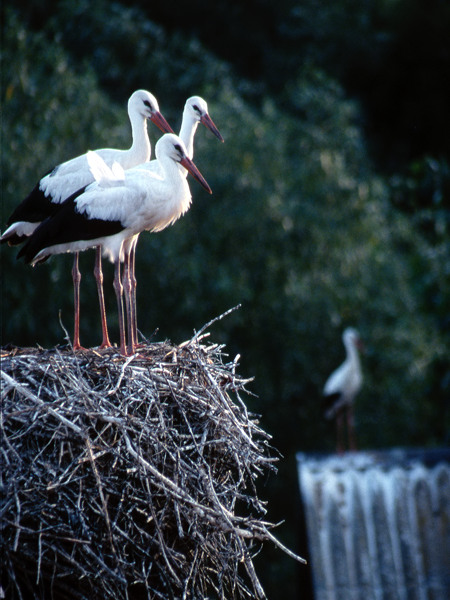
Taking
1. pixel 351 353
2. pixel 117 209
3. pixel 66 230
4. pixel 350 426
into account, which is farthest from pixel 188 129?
pixel 350 426

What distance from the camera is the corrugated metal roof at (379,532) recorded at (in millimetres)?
9383

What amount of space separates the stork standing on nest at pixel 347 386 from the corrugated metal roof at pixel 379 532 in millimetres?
2764

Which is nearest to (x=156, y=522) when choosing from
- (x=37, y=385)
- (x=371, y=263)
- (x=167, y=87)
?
(x=37, y=385)

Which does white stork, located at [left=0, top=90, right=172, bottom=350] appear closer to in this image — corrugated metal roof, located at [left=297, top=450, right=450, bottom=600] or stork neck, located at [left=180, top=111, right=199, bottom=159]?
stork neck, located at [left=180, top=111, right=199, bottom=159]

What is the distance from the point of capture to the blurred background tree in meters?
11.7

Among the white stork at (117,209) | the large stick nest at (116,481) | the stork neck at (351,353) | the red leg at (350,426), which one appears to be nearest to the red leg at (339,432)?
the red leg at (350,426)

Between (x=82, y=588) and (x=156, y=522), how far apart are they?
1.38ft

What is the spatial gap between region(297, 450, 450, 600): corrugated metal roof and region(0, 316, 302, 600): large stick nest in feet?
16.0

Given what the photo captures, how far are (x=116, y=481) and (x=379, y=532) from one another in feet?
19.3

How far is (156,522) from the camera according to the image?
409 cm

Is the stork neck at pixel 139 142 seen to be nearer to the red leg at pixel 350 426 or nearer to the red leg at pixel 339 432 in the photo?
the red leg at pixel 350 426

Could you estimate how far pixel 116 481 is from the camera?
418 cm

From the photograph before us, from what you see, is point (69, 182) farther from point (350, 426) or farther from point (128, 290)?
point (350, 426)

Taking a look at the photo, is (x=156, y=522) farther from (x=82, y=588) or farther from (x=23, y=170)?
(x=23, y=170)
